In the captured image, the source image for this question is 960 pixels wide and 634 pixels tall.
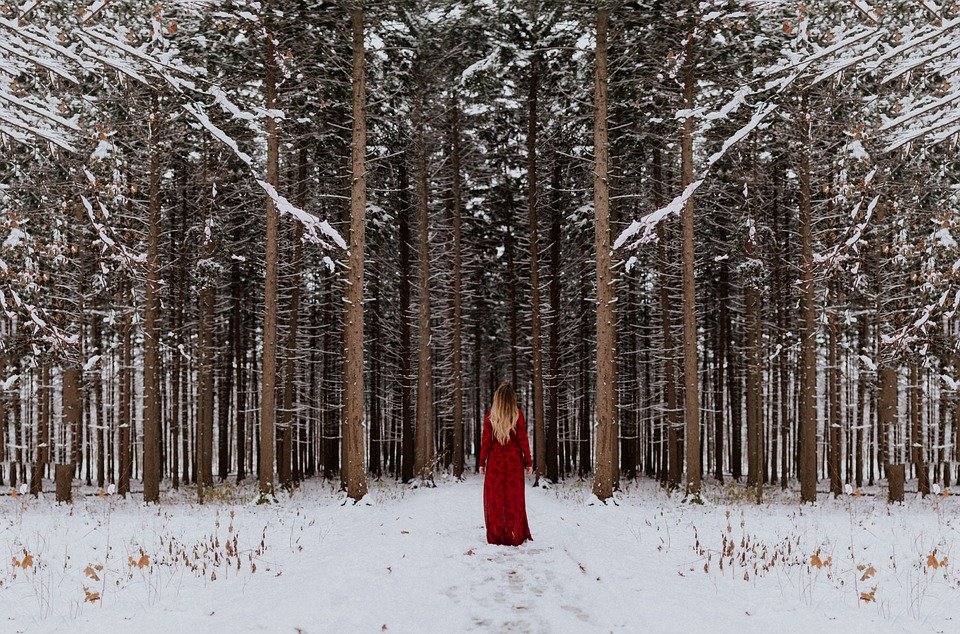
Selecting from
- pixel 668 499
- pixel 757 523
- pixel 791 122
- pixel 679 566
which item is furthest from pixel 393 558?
pixel 791 122

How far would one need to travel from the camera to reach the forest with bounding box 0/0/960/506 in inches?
509

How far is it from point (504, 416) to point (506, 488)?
3.26 feet

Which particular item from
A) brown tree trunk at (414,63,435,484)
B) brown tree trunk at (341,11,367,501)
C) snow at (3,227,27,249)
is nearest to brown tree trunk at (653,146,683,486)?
brown tree trunk at (414,63,435,484)

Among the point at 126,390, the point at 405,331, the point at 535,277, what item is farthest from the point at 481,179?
the point at 126,390

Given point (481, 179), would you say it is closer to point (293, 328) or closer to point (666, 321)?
point (666, 321)

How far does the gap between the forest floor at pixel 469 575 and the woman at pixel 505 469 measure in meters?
0.30

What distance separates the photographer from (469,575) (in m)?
7.03

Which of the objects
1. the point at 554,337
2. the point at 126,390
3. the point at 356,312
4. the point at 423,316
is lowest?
the point at 126,390

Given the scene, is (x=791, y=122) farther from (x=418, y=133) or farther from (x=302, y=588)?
(x=302, y=588)

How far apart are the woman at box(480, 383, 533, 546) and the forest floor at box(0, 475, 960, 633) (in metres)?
0.30

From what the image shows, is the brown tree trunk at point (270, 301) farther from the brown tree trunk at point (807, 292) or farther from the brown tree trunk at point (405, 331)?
the brown tree trunk at point (807, 292)

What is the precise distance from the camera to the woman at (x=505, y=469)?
343 inches

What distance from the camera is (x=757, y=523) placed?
11.9 meters

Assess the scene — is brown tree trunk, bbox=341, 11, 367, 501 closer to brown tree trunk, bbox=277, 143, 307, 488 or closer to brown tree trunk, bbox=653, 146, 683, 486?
brown tree trunk, bbox=277, 143, 307, 488
